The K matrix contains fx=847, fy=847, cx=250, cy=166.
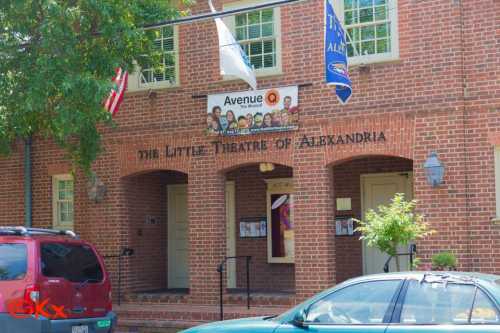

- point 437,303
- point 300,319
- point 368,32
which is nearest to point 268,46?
point 368,32

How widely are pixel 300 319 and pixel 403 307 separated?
40.9 inches

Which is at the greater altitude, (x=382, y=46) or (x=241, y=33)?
(x=241, y=33)

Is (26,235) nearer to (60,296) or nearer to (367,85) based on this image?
(60,296)

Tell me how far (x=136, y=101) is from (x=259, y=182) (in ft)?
10.1

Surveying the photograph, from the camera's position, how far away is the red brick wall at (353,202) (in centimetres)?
1677

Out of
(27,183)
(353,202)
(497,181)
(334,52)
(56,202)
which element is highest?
(334,52)

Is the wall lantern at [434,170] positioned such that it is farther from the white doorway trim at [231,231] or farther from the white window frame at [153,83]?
the white window frame at [153,83]

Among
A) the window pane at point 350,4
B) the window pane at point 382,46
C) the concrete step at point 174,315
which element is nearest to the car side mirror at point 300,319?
the concrete step at point 174,315

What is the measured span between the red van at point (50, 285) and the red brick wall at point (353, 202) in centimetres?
588

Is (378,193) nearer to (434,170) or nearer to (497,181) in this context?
(434,170)

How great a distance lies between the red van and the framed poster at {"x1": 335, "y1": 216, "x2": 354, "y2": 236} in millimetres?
5916

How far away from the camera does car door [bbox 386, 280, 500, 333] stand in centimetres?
754

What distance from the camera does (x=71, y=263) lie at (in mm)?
11984

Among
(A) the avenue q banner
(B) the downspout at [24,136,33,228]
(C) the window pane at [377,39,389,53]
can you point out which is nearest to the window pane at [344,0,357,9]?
(C) the window pane at [377,39,389,53]
